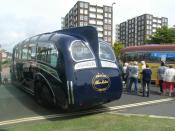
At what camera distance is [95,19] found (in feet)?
457

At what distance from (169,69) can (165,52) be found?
25.6ft

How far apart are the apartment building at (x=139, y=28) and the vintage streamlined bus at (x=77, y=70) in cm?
14791

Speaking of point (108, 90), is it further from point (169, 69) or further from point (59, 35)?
point (169, 69)

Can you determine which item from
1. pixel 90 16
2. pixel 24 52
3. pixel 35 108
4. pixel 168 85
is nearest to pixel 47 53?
pixel 35 108

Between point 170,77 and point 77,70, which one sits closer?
point 77,70

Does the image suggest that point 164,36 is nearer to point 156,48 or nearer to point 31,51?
point 156,48

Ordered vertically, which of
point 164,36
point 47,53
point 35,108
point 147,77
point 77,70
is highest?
point 164,36

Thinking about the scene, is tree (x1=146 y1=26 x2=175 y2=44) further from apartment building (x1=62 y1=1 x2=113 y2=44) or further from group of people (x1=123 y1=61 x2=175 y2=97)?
apartment building (x1=62 y1=1 x2=113 y2=44)

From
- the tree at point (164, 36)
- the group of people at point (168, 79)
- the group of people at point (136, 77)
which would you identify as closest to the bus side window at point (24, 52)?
the group of people at point (136, 77)

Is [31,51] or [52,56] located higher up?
[31,51]

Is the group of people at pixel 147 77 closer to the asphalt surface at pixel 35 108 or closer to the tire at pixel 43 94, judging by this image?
the asphalt surface at pixel 35 108

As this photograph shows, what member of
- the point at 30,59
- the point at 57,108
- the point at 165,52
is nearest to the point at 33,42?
the point at 30,59

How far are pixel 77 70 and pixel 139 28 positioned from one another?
525 ft

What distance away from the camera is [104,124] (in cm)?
973
